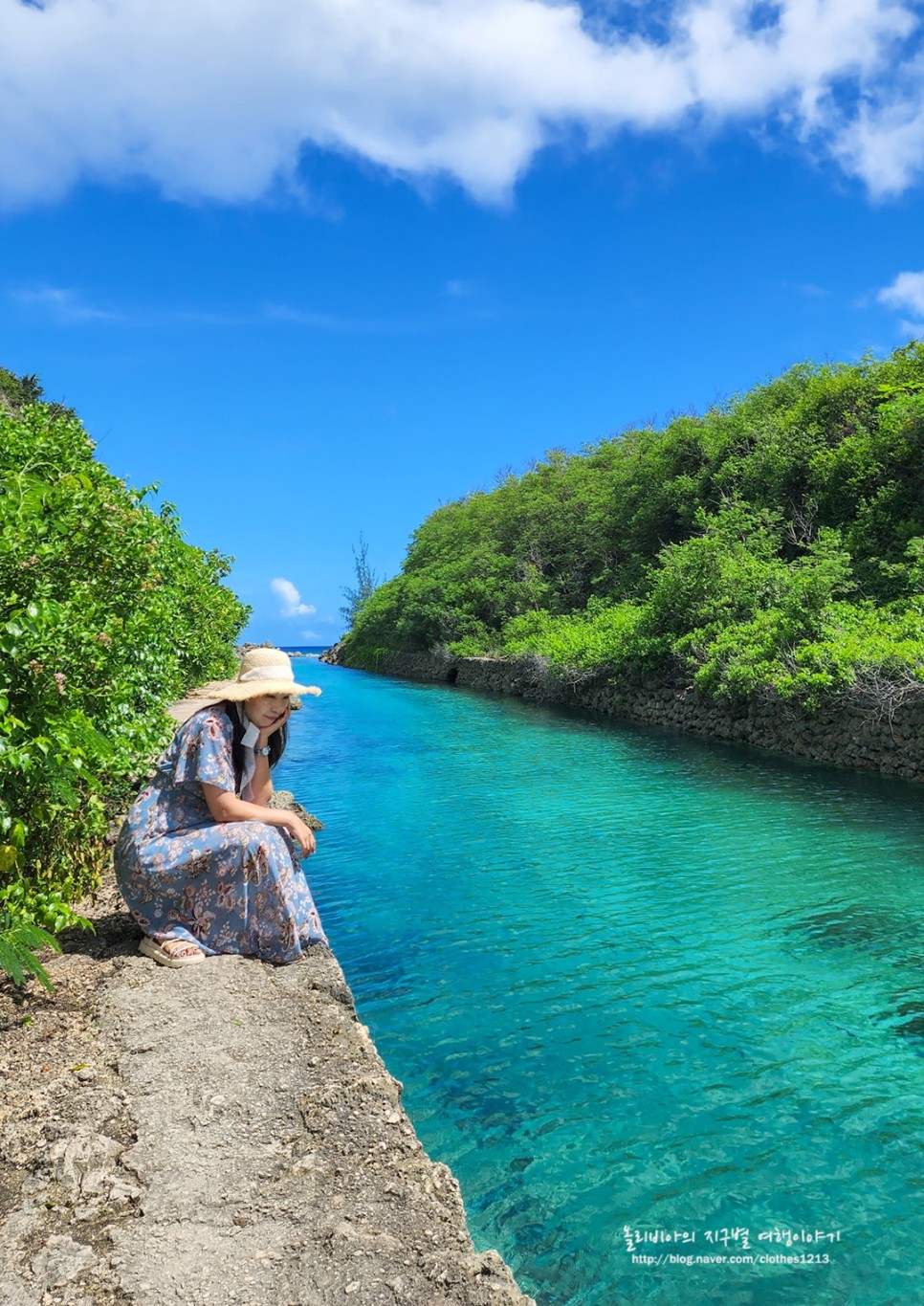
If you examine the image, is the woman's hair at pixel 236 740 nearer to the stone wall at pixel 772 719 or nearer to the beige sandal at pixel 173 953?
the beige sandal at pixel 173 953

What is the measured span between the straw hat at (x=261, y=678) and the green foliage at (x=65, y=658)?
69 centimetres

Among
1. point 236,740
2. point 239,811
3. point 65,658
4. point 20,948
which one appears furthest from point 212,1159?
point 65,658

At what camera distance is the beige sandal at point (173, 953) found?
183 inches

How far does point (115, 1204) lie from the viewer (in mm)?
2879

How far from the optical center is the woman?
464 cm

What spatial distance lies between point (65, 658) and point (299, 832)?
59.3 inches

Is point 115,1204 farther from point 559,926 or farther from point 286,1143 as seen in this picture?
point 559,926

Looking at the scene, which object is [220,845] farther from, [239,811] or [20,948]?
[20,948]

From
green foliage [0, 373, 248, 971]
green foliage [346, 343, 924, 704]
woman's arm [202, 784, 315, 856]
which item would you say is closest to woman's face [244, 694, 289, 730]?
woman's arm [202, 784, 315, 856]

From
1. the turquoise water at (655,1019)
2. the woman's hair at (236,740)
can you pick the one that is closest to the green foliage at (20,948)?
the woman's hair at (236,740)

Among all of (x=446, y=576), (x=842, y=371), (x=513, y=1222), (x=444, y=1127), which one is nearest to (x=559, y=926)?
(x=444, y=1127)

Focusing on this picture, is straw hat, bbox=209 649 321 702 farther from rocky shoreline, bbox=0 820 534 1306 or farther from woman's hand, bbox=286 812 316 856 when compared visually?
rocky shoreline, bbox=0 820 534 1306

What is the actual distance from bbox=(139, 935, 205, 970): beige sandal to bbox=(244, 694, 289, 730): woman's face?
3.93 ft

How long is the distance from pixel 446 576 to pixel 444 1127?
4710 centimetres
